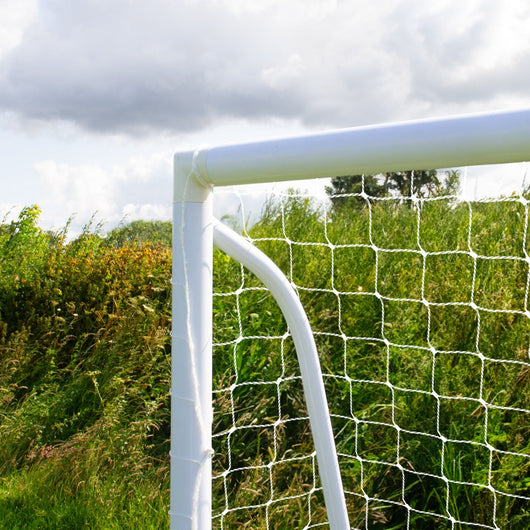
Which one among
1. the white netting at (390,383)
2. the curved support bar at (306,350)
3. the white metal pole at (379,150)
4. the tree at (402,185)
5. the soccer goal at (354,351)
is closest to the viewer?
the white metal pole at (379,150)

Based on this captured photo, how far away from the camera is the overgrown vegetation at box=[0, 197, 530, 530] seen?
2.48 m

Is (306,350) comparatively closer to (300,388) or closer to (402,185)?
(300,388)

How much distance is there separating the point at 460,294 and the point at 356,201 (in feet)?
6.51

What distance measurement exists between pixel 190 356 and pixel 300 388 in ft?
5.73

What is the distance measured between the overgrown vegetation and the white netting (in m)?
0.01

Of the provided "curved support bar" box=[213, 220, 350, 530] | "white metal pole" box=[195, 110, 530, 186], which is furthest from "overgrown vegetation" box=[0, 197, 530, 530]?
"white metal pole" box=[195, 110, 530, 186]

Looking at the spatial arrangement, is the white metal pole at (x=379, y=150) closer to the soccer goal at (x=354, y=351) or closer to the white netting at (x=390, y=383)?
the soccer goal at (x=354, y=351)

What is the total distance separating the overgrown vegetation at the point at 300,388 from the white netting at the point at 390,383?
1 cm

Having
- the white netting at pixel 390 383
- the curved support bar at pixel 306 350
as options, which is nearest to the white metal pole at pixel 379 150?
the curved support bar at pixel 306 350

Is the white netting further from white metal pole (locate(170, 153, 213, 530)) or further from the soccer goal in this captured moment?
white metal pole (locate(170, 153, 213, 530))

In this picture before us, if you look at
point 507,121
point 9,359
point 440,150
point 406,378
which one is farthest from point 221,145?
point 9,359

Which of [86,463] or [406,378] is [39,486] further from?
[406,378]

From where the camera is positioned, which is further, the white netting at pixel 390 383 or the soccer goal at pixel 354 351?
the white netting at pixel 390 383

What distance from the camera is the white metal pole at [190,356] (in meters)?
1.32
